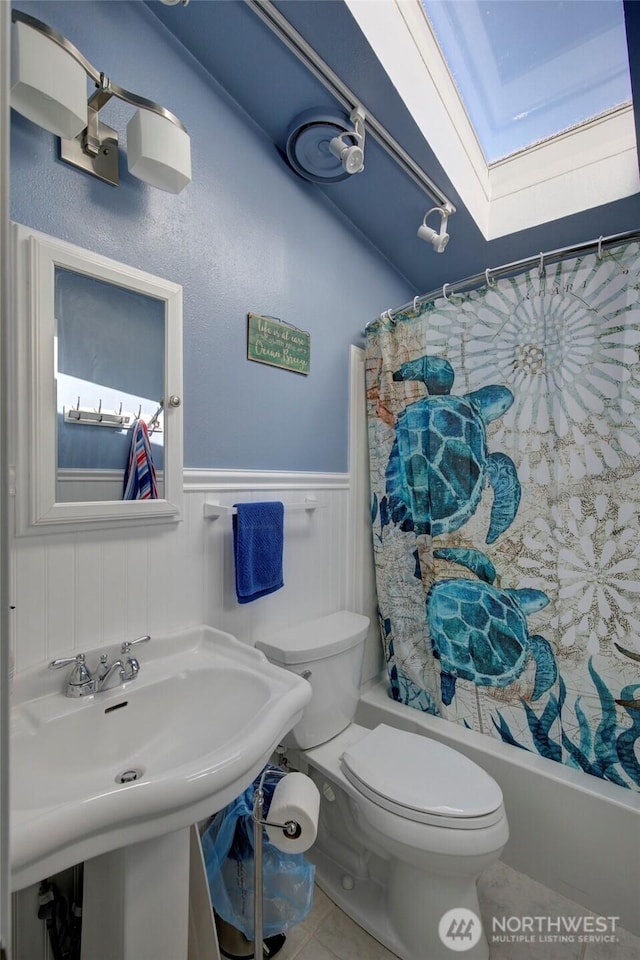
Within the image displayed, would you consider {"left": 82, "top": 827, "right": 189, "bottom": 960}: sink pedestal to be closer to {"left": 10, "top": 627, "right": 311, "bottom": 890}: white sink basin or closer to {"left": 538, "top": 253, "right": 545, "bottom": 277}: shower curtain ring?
{"left": 10, "top": 627, "right": 311, "bottom": 890}: white sink basin

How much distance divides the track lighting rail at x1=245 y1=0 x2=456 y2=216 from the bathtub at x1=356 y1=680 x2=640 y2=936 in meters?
1.95

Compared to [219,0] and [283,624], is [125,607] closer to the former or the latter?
[283,624]

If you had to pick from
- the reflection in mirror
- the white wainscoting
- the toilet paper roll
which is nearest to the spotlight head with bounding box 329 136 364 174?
the reflection in mirror

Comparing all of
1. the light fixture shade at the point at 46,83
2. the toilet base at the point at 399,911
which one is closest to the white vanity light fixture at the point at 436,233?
the light fixture shade at the point at 46,83

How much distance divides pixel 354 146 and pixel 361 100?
14 centimetres

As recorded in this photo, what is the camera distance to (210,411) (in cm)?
134

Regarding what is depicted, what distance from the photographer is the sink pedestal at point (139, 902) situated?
79cm

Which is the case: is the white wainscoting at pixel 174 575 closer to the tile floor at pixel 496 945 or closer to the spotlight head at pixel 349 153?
the tile floor at pixel 496 945

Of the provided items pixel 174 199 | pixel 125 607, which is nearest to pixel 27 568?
pixel 125 607

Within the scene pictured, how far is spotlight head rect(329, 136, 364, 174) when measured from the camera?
129cm

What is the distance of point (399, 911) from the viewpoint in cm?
123

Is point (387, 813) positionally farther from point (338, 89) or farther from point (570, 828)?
point (338, 89)

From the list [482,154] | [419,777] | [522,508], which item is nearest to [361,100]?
[482,154]

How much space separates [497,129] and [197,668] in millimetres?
2128
